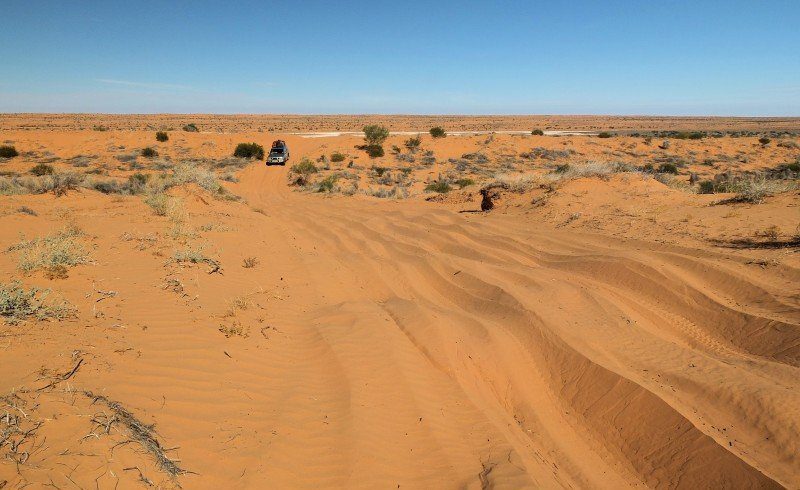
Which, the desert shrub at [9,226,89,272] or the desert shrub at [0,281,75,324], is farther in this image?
the desert shrub at [9,226,89,272]

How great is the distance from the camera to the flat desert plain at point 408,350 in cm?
299

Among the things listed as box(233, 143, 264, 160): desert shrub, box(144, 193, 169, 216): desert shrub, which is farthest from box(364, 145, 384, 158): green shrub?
box(144, 193, 169, 216): desert shrub

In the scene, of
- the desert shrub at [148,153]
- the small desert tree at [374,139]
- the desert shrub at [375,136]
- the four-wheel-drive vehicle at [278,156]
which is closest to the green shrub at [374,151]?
the small desert tree at [374,139]

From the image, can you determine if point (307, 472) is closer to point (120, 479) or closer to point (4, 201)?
point (120, 479)

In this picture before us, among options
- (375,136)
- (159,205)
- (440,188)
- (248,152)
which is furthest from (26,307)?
(375,136)

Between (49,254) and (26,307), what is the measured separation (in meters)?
1.70

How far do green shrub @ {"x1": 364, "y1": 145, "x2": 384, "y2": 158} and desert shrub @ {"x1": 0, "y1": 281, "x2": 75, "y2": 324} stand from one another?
26440mm

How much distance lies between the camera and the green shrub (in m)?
29.9

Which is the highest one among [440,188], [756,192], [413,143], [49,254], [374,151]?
[413,143]

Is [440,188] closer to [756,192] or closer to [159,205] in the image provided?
[756,192]

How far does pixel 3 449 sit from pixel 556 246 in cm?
805

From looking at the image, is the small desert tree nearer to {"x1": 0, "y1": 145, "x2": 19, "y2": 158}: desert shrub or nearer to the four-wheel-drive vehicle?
the four-wheel-drive vehicle

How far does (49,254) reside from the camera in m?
5.48

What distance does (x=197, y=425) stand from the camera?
3.14m
